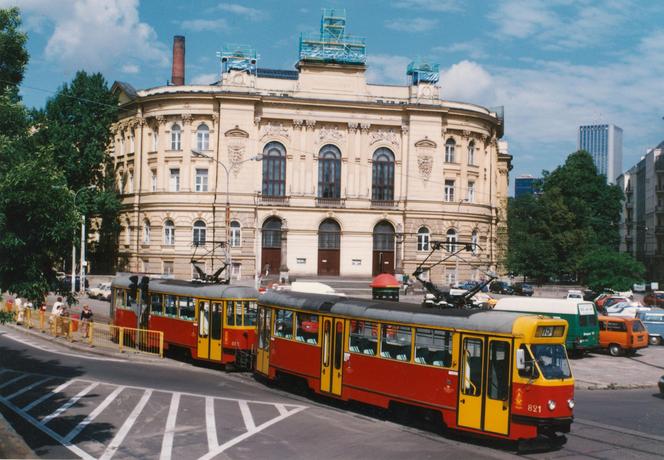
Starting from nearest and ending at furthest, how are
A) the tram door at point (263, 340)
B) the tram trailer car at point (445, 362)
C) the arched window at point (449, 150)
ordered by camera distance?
the tram trailer car at point (445, 362) → the tram door at point (263, 340) → the arched window at point (449, 150)

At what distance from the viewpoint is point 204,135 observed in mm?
68188

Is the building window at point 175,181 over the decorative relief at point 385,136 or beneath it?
beneath

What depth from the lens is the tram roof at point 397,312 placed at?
1756 cm

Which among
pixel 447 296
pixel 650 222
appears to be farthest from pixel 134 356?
pixel 650 222

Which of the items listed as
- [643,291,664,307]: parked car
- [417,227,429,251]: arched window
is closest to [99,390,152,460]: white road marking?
[417,227,429,251]: arched window

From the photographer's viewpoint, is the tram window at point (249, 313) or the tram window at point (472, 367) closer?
the tram window at point (472, 367)

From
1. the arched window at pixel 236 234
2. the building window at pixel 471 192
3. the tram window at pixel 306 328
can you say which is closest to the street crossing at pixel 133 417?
the tram window at pixel 306 328

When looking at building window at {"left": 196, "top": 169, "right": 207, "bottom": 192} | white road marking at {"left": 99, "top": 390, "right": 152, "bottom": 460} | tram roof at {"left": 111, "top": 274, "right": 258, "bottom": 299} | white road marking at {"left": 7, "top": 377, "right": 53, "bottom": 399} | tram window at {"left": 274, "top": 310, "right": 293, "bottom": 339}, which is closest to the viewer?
white road marking at {"left": 99, "top": 390, "right": 152, "bottom": 460}

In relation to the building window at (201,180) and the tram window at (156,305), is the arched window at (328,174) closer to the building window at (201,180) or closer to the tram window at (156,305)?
the building window at (201,180)

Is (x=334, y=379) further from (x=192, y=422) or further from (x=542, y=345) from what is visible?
(x=542, y=345)

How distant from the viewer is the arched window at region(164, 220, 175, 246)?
68.3 m

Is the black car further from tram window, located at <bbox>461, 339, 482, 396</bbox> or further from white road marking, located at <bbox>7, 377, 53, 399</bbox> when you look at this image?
tram window, located at <bbox>461, 339, 482, 396</bbox>

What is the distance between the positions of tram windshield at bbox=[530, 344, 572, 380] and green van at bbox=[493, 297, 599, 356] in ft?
61.4

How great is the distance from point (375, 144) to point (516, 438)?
5456 cm
